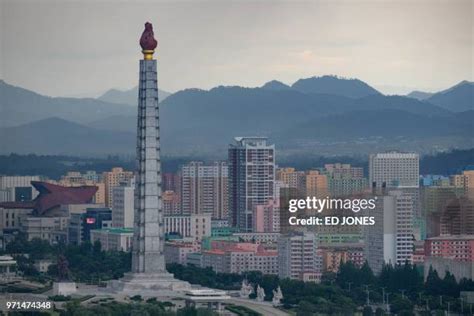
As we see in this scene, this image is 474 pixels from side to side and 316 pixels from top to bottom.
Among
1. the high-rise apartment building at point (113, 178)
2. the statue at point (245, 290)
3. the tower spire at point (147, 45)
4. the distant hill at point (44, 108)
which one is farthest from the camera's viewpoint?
the distant hill at point (44, 108)

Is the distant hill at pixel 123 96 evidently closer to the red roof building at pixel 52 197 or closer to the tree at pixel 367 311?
the red roof building at pixel 52 197

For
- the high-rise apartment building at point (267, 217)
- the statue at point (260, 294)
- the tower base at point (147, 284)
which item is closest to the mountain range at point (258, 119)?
the high-rise apartment building at point (267, 217)

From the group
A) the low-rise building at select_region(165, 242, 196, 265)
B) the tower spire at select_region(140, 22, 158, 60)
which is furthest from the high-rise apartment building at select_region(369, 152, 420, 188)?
the tower spire at select_region(140, 22, 158, 60)

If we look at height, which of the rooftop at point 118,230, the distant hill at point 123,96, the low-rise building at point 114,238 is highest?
the distant hill at point 123,96

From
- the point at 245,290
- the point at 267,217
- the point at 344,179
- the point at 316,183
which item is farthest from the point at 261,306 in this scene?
the point at 344,179

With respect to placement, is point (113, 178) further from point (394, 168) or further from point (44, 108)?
point (394, 168)

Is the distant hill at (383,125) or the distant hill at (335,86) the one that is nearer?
the distant hill at (335,86)
